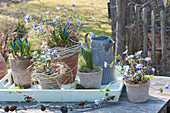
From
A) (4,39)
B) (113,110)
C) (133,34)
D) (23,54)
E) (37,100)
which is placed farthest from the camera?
(4,39)

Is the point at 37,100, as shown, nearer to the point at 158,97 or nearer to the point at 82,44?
the point at 82,44

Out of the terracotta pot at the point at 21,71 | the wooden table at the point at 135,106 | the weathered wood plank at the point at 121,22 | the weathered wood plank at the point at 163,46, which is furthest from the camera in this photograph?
the weathered wood plank at the point at 121,22

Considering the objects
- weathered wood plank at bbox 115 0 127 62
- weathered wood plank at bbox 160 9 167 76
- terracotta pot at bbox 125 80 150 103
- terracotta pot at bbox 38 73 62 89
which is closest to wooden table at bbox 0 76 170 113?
terracotta pot at bbox 125 80 150 103

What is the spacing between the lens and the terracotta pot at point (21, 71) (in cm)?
225

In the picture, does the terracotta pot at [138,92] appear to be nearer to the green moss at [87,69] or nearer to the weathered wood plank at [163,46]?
the green moss at [87,69]

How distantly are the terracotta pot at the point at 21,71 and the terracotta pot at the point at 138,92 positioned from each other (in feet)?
3.00

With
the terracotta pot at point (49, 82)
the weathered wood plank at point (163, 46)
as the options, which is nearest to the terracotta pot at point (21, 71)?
the terracotta pot at point (49, 82)

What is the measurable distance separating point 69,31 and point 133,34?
2.09m

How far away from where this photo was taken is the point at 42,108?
6.32 ft

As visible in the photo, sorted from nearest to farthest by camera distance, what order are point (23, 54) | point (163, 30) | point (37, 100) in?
point (37, 100) < point (23, 54) < point (163, 30)

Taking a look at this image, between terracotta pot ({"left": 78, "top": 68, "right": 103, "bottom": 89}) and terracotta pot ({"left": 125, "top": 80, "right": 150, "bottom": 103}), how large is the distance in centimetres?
28

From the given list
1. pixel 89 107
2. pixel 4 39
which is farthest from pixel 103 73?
pixel 4 39

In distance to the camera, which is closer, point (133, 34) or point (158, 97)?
point (158, 97)

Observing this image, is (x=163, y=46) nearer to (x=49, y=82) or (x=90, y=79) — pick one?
(x=90, y=79)
